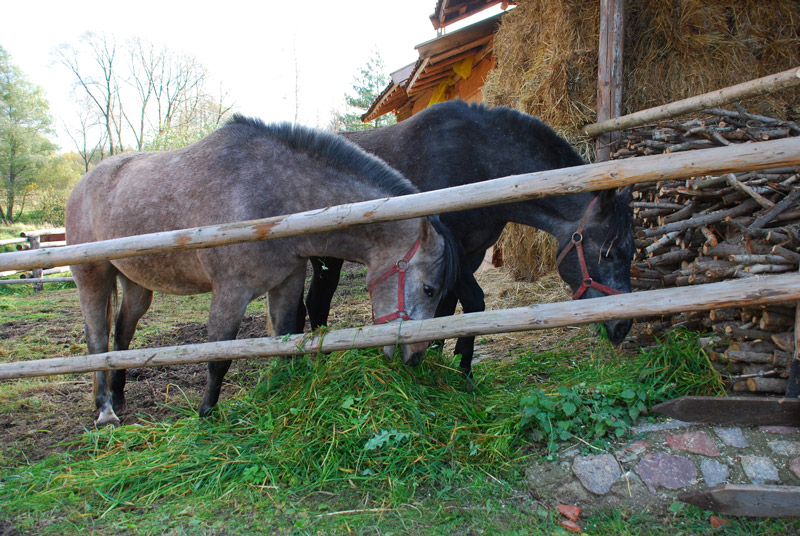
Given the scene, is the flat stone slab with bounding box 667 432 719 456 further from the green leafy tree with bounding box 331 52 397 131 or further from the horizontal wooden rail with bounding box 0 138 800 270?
the green leafy tree with bounding box 331 52 397 131

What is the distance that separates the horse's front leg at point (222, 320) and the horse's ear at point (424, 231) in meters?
1.14

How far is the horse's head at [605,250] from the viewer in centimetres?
347

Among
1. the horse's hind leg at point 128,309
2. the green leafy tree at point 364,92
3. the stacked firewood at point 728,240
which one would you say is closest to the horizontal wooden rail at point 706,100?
the stacked firewood at point 728,240

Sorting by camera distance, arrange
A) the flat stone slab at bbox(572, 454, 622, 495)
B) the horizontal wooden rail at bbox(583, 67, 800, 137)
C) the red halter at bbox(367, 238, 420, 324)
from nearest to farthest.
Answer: the flat stone slab at bbox(572, 454, 622, 495) → the red halter at bbox(367, 238, 420, 324) → the horizontal wooden rail at bbox(583, 67, 800, 137)

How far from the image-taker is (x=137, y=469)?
2572 millimetres

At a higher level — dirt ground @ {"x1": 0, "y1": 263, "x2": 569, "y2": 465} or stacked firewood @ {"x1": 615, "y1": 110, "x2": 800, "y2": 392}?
stacked firewood @ {"x1": 615, "y1": 110, "x2": 800, "y2": 392}

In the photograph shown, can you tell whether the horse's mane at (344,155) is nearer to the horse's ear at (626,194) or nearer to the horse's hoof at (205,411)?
the horse's ear at (626,194)

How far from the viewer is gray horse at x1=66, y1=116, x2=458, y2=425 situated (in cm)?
310

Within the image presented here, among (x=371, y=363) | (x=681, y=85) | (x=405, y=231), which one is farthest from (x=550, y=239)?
(x=371, y=363)

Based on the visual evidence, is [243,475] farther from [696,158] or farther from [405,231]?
[696,158]

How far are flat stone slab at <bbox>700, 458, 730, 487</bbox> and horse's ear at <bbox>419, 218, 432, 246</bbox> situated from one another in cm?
184

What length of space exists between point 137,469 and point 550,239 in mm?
5324

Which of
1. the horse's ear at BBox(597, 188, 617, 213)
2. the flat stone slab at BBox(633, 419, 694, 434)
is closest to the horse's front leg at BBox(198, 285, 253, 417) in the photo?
the flat stone slab at BBox(633, 419, 694, 434)

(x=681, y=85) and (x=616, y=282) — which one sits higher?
(x=681, y=85)
